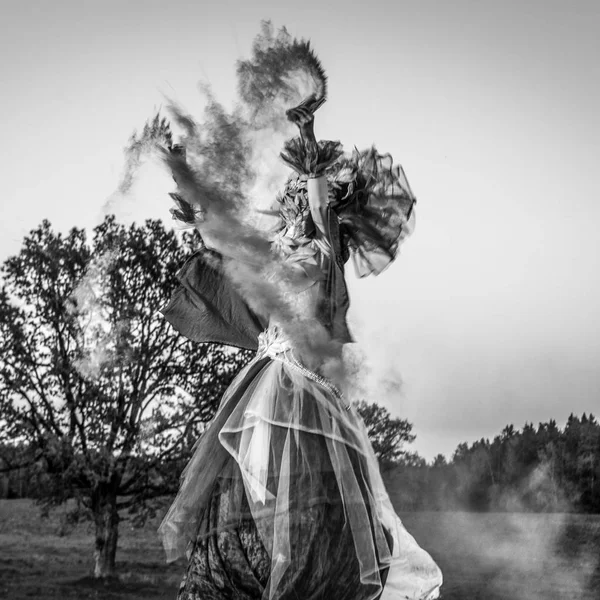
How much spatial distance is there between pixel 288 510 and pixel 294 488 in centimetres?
11

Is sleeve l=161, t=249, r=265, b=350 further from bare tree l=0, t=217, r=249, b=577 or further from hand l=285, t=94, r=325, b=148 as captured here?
bare tree l=0, t=217, r=249, b=577

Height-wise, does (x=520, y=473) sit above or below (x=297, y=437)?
above

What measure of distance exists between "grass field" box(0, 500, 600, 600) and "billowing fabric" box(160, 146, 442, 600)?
464 centimetres

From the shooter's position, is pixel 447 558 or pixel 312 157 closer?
pixel 312 157

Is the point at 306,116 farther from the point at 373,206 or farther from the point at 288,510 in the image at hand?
the point at 288,510

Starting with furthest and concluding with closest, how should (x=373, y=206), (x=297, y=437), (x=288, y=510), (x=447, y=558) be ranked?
(x=447, y=558)
(x=373, y=206)
(x=297, y=437)
(x=288, y=510)

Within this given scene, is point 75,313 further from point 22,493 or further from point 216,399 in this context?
point 22,493

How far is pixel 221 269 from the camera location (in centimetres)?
475

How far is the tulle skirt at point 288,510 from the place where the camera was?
3.70 metres

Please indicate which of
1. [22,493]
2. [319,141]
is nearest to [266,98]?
[319,141]

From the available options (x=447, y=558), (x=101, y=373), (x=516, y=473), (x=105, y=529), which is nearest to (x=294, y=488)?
(x=516, y=473)

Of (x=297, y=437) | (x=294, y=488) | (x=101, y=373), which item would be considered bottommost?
(x=294, y=488)

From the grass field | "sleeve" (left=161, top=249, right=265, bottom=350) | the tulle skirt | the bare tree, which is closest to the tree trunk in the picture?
the bare tree

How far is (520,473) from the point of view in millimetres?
8383
